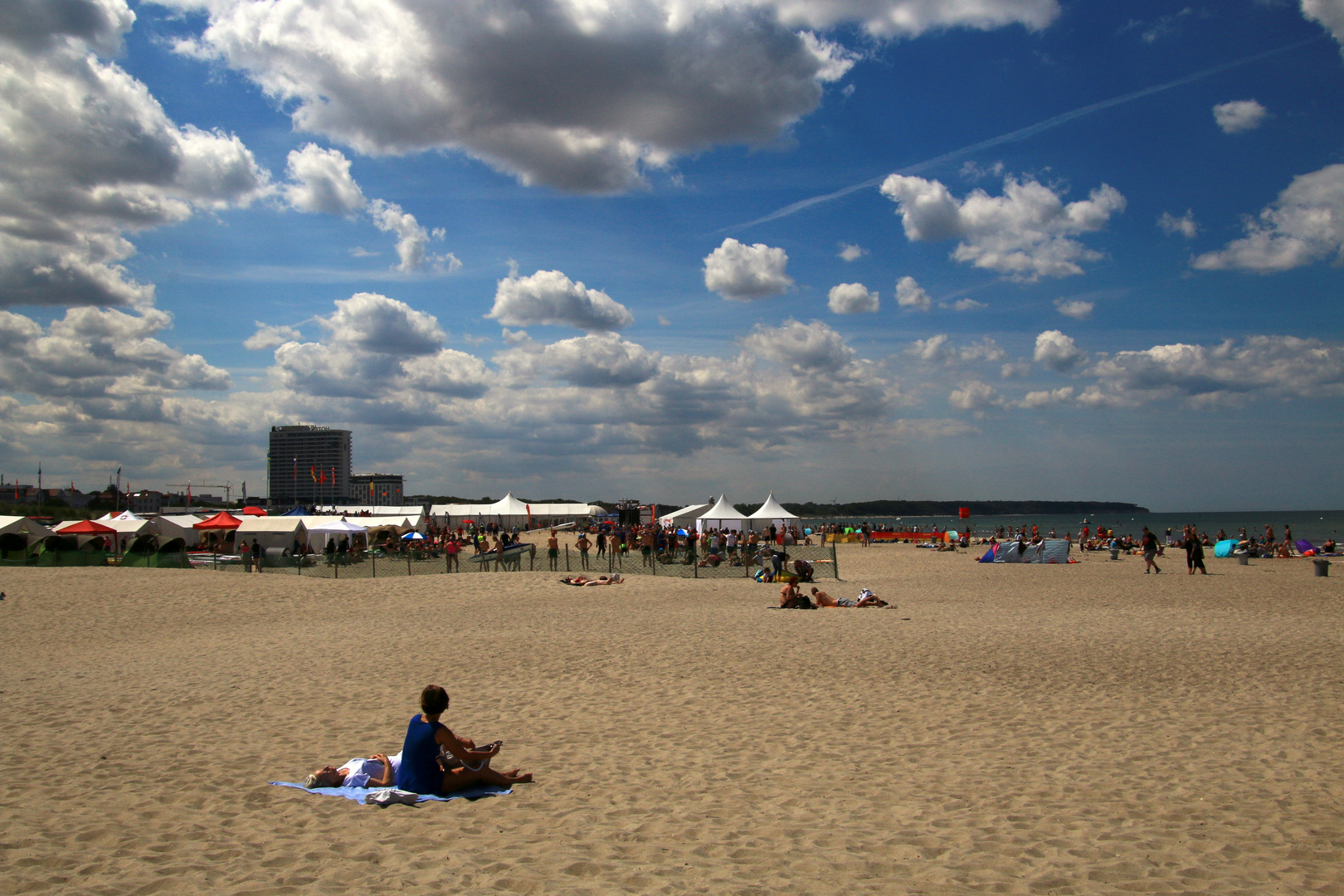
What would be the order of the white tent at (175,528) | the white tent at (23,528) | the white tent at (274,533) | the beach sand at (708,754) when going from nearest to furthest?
the beach sand at (708,754) < the white tent at (23,528) < the white tent at (274,533) < the white tent at (175,528)

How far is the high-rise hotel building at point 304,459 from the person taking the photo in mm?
179875

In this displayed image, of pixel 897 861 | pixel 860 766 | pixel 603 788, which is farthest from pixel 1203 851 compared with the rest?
pixel 603 788

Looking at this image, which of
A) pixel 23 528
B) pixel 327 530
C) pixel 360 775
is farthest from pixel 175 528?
pixel 360 775

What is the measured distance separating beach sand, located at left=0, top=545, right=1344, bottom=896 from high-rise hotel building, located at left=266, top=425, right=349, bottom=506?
176891 mm

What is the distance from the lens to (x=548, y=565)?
85.4 feet

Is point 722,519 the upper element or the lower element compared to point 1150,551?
upper

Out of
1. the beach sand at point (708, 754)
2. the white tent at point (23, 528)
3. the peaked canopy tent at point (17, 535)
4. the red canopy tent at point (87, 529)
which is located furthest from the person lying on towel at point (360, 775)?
the red canopy tent at point (87, 529)

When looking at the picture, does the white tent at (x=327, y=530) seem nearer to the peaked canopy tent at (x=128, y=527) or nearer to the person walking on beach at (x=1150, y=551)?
the peaked canopy tent at (x=128, y=527)

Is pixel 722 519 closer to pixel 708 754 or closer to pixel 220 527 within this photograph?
pixel 220 527

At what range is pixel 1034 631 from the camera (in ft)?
44.4

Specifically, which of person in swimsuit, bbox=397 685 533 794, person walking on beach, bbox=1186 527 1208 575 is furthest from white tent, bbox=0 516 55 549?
person walking on beach, bbox=1186 527 1208 575

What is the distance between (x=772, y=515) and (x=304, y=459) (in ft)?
546

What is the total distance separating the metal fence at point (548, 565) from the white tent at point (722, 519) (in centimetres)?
1122

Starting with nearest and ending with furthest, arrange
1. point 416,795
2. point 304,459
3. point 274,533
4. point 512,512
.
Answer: point 416,795
point 274,533
point 512,512
point 304,459
